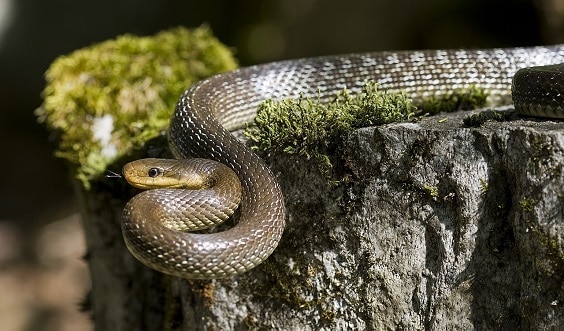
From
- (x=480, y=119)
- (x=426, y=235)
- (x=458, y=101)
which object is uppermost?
(x=480, y=119)

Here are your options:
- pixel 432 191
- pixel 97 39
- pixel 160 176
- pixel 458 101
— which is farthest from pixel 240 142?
pixel 97 39

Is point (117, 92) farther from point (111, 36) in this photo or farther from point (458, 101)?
point (111, 36)

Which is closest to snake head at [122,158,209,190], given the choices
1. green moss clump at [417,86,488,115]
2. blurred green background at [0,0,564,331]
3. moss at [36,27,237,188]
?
moss at [36,27,237,188]

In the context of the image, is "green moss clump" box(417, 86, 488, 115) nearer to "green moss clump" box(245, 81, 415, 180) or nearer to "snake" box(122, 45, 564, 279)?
"snake" box(122, 45, 564, 279)

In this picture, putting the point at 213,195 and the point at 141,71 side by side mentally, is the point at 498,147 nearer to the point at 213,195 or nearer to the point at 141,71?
the point at 213,195

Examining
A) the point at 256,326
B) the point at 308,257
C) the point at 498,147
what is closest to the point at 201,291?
the point at 256,326

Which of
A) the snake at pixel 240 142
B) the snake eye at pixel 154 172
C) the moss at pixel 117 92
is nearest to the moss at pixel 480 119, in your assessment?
the snake at pixel 240 142
